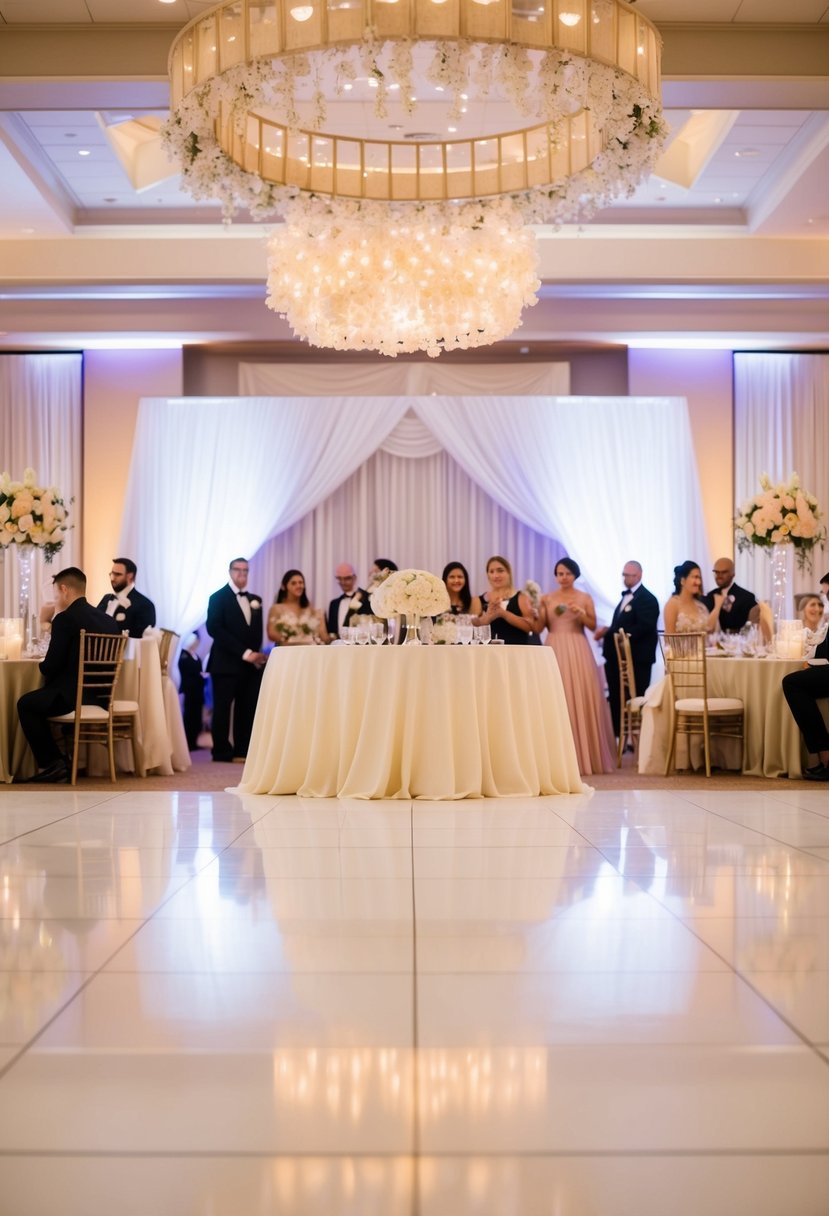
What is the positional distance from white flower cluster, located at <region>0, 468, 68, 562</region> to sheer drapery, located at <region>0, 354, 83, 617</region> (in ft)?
12.0

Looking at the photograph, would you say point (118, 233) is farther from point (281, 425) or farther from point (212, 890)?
point (212, 890)

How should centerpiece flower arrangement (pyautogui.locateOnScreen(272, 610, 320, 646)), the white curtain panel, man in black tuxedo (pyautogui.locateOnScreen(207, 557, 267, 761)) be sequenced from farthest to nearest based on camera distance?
the white curtain panel → man in black tuxedo (pyautogui.locateOnScreen(207, 557, 267, 761)) → centerpiece flower arrangement (pyautogui.locateOnScreen(272, 610, 320, 646))

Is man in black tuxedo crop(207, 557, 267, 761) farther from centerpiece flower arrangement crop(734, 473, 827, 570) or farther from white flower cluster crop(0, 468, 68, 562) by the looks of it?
centerpiece flower arrangement crop(734, 473, 827, 570)

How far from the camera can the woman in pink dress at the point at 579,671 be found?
9922 millimetres

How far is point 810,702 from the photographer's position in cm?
870

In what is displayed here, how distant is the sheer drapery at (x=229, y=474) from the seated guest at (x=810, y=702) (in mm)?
5568

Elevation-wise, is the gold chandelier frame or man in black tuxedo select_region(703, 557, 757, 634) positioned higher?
the gold chandelier frame

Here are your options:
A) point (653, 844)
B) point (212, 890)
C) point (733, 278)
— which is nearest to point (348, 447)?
point (733, 278)

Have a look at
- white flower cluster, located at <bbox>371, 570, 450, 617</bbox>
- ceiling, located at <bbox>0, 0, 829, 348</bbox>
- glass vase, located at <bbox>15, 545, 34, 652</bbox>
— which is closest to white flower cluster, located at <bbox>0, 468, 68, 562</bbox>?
glass vase, located at <bbox>15, 545, 34, 652</bbox>

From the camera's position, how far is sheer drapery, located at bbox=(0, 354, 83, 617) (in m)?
13.2

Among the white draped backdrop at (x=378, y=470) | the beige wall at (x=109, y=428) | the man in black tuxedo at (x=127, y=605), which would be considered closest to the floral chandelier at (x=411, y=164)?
the man in black tuxedo at (x=127, y=605)

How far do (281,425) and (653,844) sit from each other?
8385 mm

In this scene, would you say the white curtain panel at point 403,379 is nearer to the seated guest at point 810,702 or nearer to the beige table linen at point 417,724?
the seated guest at point 810,702

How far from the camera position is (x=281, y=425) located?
42.3 feet
